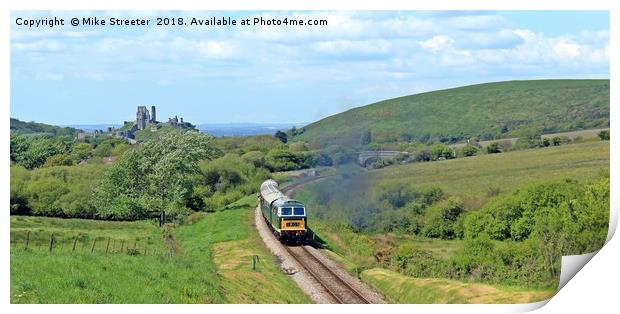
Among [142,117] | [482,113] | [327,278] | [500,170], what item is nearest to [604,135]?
[500,170]

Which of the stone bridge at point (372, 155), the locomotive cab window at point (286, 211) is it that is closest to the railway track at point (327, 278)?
the locomotive cab window at point (286, 211)

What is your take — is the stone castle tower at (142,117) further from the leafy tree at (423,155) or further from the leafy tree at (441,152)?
the leafy tree at (441,152)

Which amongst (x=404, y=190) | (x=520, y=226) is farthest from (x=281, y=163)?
(x=520, y=226)

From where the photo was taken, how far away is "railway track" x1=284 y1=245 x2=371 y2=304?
80.5 ft

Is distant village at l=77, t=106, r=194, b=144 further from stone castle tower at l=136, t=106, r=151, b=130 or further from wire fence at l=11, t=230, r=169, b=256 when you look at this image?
wire fence at l=11, t=230, r=169, b=256

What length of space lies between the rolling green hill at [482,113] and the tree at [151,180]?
14.1m

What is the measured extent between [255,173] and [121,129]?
49.5 ft

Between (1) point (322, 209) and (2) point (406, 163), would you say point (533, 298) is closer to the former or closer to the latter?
(1) point (322, 209)

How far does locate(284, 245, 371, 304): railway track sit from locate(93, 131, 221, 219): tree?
7897 millimetres

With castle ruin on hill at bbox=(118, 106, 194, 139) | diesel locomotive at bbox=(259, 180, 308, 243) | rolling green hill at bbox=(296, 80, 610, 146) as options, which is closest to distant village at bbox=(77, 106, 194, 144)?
castle ruin on hill at bbox=(118, 106, 194, 139)

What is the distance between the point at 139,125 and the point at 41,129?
A: 186 inches

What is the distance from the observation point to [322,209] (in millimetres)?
38844

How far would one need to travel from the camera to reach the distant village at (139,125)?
123 ft

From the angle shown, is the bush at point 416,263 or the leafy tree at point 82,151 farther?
the leafy tree at point 82,151
